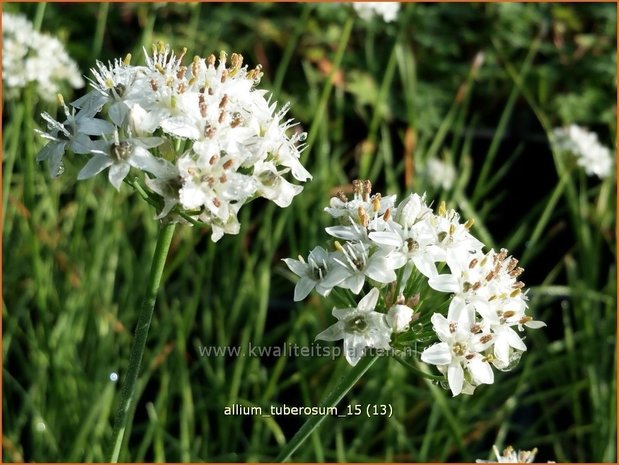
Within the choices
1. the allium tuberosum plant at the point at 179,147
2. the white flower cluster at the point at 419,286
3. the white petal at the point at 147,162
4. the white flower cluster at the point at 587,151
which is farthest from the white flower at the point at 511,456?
the white flower cluster at the point at 587,151

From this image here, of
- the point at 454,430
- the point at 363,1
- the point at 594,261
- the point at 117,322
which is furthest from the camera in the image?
the point at 594,261

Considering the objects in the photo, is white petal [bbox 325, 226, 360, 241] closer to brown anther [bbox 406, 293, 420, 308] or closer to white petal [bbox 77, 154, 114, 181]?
brown anther [bbox 406, 293, 420, 308]

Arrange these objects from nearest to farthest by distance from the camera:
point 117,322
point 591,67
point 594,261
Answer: point 117,322 → point 594,261 → point 591,67

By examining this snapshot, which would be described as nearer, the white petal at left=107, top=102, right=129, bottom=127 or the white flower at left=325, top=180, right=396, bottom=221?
the white petal at left=107, top=102, right=129, bottom=127

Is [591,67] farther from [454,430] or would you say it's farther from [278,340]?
[454,430]

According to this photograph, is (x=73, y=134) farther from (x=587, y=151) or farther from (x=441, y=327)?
(x=587, y=151)

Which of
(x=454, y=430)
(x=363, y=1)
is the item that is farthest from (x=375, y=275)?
(x=363, y=1)

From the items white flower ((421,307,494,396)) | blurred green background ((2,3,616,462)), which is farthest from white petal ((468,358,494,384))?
blurred green background ((2,3,616,462))
